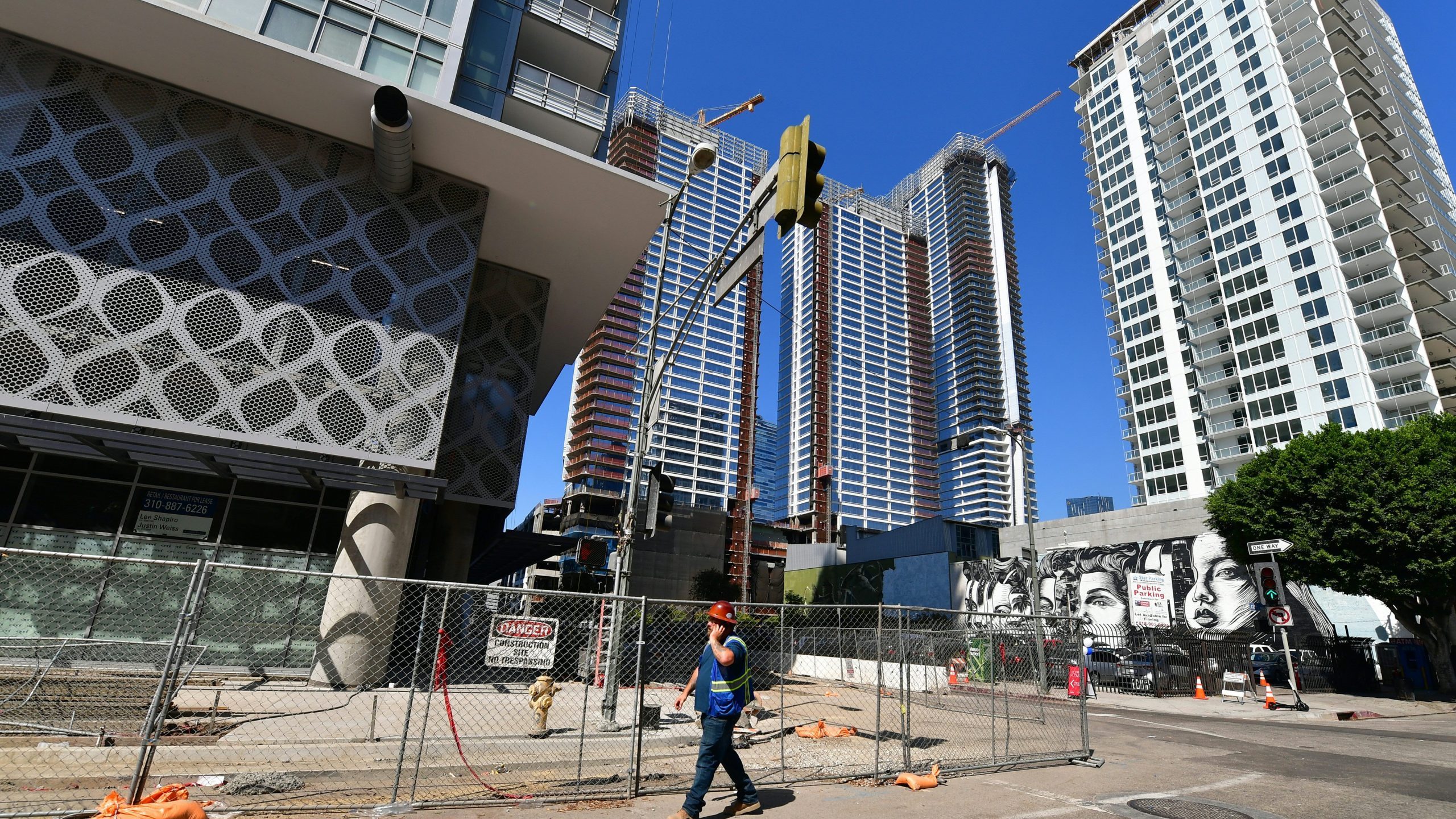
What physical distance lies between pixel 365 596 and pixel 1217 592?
37752 mm

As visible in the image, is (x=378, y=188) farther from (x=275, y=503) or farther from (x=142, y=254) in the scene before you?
(x=275, y=503)

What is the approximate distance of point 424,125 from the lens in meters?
14.8

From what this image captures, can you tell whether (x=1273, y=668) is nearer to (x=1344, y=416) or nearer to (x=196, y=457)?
(x=1344, y=416)

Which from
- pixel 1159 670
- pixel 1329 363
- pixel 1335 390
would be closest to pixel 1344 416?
pixel 1335 390

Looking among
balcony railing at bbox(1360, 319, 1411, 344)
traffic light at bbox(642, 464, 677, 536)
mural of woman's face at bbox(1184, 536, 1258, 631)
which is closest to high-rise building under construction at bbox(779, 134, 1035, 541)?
balcony railing at bbox(1360, 319, 1411, 344)

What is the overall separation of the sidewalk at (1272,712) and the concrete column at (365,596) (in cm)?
1843

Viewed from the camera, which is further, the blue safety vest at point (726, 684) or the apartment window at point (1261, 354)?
the apartment window at point (1261, 354)

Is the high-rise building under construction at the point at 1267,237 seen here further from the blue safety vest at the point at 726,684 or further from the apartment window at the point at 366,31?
the apartment window at the point at 366,31

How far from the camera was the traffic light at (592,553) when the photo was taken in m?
11.5

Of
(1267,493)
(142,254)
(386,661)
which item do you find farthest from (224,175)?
(1267,493)

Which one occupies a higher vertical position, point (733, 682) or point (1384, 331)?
point (1384, 331)

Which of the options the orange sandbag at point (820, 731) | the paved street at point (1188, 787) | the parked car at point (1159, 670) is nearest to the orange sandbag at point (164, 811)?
the paved street at point (1188, 787)

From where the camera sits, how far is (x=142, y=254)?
43.6ft

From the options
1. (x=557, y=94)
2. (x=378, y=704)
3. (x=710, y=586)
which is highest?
(x=557, y=94)
